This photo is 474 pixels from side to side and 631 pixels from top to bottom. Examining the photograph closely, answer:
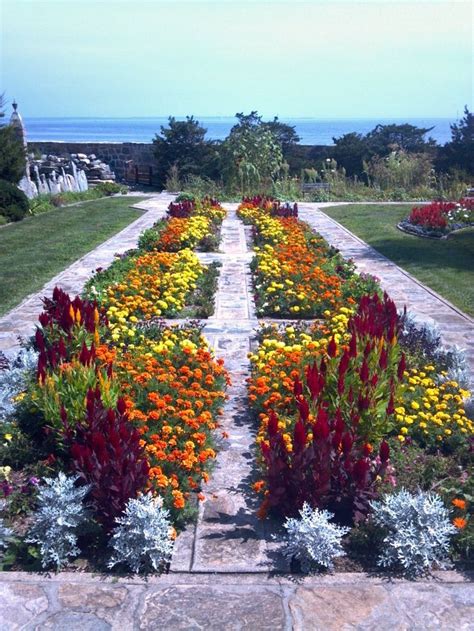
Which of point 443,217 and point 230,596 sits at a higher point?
point 443,217

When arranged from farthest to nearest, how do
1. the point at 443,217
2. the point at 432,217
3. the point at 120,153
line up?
the point at 120,153
the point at 443,217
the point at 432,217

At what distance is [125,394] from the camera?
16.8 feet

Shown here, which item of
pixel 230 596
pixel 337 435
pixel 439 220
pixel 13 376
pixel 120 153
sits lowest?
pixel 230 596

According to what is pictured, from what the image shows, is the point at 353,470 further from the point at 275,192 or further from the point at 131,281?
the point at 275,192

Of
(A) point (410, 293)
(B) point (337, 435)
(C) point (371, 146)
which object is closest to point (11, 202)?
(A) point (410, 293)

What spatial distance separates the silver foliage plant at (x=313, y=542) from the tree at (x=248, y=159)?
57.1ft

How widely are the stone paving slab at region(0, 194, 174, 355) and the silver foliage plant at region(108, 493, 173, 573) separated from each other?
3.30m

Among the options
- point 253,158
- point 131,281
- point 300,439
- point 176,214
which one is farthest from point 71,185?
point 300,439

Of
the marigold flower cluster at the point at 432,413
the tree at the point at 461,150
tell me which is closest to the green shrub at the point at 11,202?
the marigold flower cluster at the point at 432,413

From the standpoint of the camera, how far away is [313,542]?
3539mm

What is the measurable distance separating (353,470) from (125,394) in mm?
1897

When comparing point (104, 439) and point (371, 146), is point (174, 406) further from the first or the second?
point (371, 146)

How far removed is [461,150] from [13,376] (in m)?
24.5

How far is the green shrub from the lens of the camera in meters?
15.9
